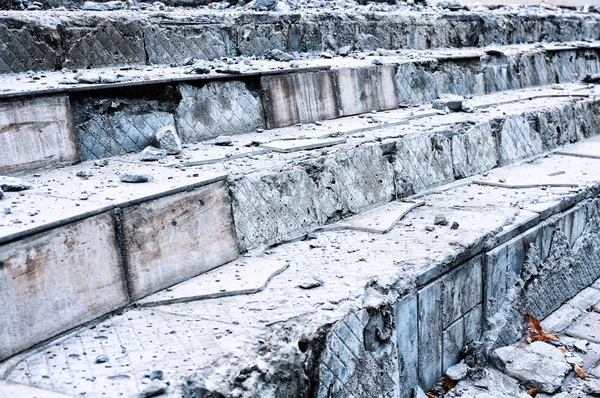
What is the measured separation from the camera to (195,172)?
10.3ft

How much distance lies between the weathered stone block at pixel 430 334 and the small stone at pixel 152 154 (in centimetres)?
163

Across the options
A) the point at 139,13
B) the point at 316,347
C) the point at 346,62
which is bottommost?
the point at 316,347

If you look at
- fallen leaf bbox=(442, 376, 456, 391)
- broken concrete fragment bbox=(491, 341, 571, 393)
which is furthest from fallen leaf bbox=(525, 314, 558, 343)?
fallen leaf bbox=(442, 376, 456, 391)

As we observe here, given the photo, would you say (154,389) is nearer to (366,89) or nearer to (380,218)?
(380,218)

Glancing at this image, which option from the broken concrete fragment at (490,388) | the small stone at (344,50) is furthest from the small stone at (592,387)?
the small stone at (344,50)

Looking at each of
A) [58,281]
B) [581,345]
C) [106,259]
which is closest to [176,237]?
[106,259]

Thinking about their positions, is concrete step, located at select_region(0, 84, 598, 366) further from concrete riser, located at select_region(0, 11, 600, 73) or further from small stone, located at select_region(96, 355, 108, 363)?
concrete riser, located at select_region(0, 11, 600, 73)

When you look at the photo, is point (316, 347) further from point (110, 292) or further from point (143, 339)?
point (110, 292)

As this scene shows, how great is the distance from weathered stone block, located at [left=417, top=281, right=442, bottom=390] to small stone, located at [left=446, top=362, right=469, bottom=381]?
0.06 m

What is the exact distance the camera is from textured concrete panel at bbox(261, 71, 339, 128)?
14.8ft

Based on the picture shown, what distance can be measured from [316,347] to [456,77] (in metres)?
4.81

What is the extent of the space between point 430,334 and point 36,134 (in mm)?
2235

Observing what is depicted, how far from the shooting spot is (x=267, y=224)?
10.7ft

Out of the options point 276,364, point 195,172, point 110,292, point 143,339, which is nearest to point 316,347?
point 276,364
